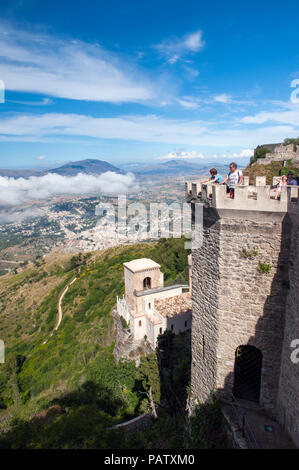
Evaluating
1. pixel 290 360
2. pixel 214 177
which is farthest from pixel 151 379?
pixel 214 177

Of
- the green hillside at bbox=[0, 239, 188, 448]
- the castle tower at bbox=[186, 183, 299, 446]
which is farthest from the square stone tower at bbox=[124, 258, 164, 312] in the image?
the castle tower at bbox=[186, 183, 299, 446]

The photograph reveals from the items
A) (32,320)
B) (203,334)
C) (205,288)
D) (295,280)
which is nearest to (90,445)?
(203,334)

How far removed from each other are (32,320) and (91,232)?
106202 millimetres

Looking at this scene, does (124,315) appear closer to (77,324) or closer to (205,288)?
(77,324)

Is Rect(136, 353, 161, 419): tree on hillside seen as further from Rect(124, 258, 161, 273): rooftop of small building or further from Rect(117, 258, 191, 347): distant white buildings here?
Rect(124, 258, 161, 273): rooftop of small building

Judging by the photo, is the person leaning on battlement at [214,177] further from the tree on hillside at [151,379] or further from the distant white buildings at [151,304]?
the distant white buildings at [151,304]

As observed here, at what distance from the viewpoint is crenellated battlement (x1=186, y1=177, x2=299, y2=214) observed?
17.8 ft

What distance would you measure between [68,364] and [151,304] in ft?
46.5

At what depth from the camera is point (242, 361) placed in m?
7.20

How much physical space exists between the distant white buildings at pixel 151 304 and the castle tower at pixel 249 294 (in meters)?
13.8

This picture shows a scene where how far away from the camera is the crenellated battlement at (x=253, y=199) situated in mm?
A: 5430

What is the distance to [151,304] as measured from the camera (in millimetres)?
23594

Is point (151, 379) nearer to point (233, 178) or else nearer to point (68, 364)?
point (233, 178)

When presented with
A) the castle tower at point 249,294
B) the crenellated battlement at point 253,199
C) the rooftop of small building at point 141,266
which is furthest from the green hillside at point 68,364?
the crenellated battlement at point 253,199
